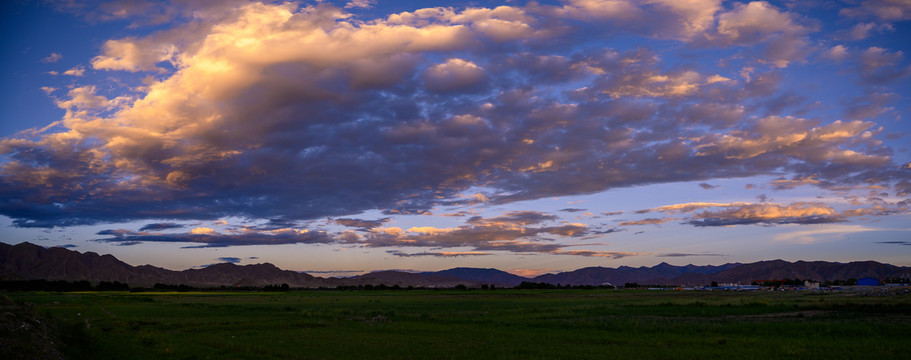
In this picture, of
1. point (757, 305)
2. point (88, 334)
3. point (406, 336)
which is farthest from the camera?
point (757, 305)

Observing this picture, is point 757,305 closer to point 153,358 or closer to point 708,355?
point 708,355

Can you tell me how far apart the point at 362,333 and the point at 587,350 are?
1405 centimetres

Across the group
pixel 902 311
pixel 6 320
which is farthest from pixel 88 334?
pixel 902 311

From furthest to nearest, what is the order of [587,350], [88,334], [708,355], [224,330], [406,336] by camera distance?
[224,330], [406,336], [88,334], [587,350], [708,355]

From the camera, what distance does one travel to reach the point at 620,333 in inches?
1189

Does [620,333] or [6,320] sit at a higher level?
[6,320]

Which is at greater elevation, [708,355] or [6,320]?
[6,320]

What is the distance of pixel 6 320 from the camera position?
19297mm

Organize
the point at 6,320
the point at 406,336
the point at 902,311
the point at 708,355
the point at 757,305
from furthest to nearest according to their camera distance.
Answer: the point at 757,305 < the point at 902,311 < the point at 406,336 < the point at 708,355 < the point at 6,320

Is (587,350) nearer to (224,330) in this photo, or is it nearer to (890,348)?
(890,348)

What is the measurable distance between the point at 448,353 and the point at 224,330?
59.6 feet

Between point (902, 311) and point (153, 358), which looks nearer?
point (153, 358)

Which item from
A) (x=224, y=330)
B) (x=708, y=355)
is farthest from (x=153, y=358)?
(x=708, y=355)

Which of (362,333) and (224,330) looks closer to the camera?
(362,333)
